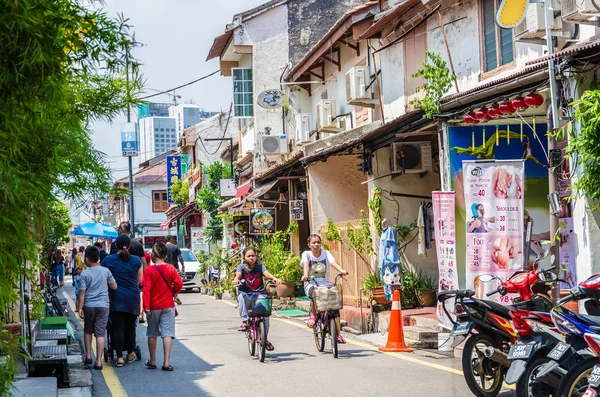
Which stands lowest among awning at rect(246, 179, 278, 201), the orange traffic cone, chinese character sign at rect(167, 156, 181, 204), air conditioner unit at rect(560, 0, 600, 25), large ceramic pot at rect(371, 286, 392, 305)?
the orange traffic cone

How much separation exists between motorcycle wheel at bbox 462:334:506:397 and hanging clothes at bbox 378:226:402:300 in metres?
6.82

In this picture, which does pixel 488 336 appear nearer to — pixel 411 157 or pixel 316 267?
pixel 316 267

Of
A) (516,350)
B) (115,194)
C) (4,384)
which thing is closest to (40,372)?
(115,194)

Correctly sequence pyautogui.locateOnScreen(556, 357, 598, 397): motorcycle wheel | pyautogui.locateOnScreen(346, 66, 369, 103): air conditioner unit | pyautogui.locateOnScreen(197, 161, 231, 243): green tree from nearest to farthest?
pyautogui.locateOnScreen(556, 357, 598, 397): motorcycle wheel, pyautogui.locateOnScreen(346, 66, 369, 103): air conditioner unit, pyautogui.locateOnScreen(197, 161, 231, 243): green tree

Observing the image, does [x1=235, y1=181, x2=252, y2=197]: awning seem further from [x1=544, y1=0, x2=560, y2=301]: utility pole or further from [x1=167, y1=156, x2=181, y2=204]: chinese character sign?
[x1=167, y1=156, x2=181, y2=204]: chinese character sign

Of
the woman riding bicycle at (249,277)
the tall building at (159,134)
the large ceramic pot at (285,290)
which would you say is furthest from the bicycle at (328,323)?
the tall building at (159,134)

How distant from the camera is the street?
10188 millimetres

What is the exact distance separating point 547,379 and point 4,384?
4.55 metres

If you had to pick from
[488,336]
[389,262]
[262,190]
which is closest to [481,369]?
[488,336]

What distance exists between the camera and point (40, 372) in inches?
428

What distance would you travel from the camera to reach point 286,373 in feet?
37.7

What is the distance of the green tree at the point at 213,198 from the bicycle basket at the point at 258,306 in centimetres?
2815

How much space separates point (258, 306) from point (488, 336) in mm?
4319

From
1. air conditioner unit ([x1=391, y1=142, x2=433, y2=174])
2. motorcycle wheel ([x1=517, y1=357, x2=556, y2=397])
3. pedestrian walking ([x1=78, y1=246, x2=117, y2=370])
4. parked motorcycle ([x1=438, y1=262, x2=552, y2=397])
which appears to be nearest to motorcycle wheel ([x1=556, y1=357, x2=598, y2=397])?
motorcycle wheel ([x1=517, y1=357, x2=556, y2=397])
